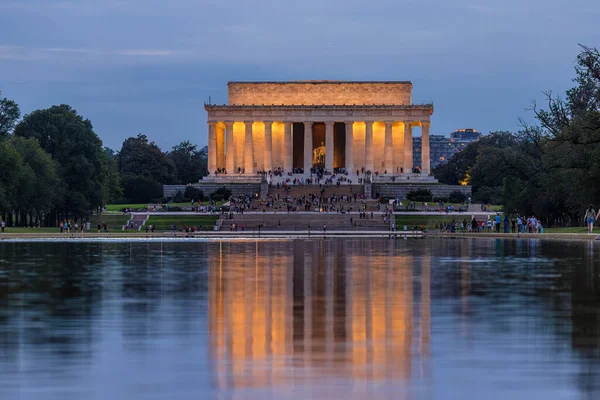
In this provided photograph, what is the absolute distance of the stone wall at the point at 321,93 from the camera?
13638cm

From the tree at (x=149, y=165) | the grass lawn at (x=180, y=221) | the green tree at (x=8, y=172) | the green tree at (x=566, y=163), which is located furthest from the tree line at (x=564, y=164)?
the tree at (x=149, y=165)

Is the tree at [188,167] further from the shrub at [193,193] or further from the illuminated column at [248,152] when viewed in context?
the shrub at [193,193]

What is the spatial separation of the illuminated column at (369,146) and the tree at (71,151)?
43548 millimetres

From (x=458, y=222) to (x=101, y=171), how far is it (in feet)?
115

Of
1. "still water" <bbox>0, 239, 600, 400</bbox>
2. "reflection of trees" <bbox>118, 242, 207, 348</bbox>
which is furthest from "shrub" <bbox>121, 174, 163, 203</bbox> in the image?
"still water" <bbox>0, 239, 600, 400</bbox>

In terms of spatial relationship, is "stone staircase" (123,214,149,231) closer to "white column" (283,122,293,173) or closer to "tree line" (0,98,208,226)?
"tree line" (0,98,208,226)

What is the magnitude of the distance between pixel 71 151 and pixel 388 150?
50904 millimetres

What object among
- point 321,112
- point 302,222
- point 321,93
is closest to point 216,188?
point 321,112

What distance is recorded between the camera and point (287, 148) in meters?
137

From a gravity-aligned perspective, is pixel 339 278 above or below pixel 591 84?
below

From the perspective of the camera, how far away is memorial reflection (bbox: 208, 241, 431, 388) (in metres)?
11.8

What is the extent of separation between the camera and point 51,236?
69.9 metres

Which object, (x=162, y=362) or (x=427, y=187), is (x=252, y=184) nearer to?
(x=427, y=187)

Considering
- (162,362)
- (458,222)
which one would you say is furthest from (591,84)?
(162,362)
